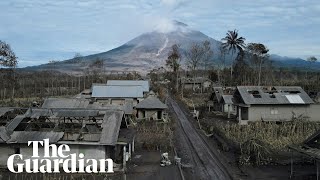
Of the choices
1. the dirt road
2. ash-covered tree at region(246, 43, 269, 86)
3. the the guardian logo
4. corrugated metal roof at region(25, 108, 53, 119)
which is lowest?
the dirt road

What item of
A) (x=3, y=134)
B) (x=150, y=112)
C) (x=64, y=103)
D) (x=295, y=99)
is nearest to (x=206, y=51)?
(x=150, y=112)

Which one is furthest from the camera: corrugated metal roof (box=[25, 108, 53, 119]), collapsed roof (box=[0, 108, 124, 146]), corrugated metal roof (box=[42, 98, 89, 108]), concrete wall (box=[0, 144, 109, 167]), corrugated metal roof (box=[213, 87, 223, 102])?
corrugated metal roof (box=[213, 87, 223, 102])

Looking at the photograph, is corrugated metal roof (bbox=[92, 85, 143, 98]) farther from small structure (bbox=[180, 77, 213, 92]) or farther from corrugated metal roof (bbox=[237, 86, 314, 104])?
small structure (bbox=[180, 77, 213, 92])

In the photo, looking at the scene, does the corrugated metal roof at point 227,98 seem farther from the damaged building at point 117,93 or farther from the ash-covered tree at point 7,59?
the ash-covered tree at point 7,59

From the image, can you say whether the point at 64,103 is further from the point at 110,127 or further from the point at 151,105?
the point at 110,127

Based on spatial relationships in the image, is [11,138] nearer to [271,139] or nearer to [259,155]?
[259,155]

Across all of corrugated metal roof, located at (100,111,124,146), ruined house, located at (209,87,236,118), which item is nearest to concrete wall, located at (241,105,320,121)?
ruined house, located at (209,87,236,118)

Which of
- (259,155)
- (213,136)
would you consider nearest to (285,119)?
(213,136)
